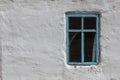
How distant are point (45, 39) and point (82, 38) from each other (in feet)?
2.24

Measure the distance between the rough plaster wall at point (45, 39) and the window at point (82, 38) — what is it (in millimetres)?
99

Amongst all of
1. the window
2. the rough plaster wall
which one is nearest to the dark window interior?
the window

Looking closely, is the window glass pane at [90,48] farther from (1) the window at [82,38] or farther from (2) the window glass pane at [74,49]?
(2) the window glass pane at [74,49]

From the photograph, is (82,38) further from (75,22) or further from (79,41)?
(75,22)

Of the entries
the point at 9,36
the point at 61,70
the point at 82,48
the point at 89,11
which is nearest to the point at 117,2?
the point at 89,11

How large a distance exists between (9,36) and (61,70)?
1144mm

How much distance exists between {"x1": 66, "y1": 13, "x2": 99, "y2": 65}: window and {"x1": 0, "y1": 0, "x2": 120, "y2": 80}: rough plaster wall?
99 millimetres

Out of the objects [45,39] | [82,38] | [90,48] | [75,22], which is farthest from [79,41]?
[45,39]

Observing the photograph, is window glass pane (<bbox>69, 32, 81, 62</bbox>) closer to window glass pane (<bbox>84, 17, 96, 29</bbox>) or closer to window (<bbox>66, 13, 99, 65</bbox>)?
window (<bbox>66, 13, 99, 65</bbox>)

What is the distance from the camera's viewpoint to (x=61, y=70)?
6.33 metres

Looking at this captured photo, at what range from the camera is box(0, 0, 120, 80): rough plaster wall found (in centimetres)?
627

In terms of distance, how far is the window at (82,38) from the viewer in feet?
20.8

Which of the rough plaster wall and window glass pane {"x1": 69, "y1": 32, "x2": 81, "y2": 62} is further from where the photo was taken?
window glass pane {"x1": 69, "y1": 32, "x2": 81, "y2": 62}

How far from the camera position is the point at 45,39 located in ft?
20.7
